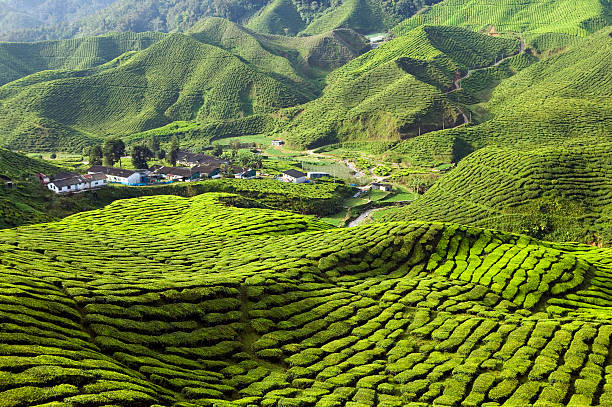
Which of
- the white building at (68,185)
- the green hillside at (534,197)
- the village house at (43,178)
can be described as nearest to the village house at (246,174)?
the green hillside at (534,197)

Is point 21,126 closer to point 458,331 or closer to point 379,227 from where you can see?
point 379,227

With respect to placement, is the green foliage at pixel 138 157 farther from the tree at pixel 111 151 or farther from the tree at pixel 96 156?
the tree at pixel 96 156

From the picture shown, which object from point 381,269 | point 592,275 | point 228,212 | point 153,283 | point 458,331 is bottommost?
point 592,275

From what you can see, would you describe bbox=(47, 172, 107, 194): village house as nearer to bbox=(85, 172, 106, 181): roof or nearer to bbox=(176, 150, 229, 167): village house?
bbox=(85, 172, 106, 181): roof

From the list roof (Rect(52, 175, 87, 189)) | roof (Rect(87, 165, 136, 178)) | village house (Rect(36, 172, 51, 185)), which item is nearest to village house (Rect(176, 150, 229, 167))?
roof (Rect(87, 165, 136, 178))

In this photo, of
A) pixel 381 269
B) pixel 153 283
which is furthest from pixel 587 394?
pixel 153 283

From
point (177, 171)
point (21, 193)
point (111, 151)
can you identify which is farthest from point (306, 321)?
point (111, 151)
